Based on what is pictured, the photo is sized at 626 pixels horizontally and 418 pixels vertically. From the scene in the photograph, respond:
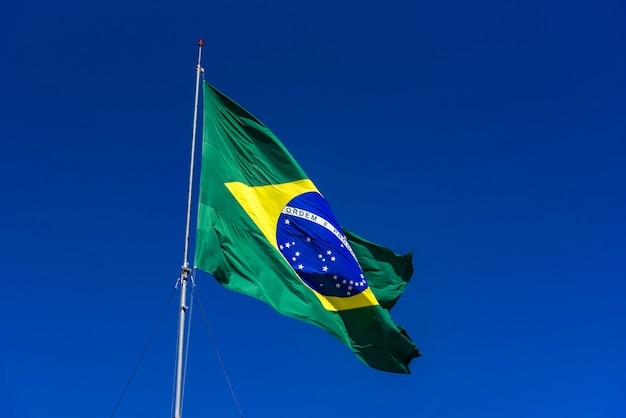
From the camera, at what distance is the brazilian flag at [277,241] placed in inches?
662

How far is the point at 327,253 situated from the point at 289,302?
7.12ft

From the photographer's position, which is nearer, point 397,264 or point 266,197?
point 266,197

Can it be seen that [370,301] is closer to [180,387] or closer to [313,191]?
[313,191]

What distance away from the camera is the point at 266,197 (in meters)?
18.4

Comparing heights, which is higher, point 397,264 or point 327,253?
point 397,264

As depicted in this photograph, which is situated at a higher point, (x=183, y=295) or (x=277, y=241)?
(x=277, y=241)

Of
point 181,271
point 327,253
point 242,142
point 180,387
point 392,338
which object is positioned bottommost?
point 180,387

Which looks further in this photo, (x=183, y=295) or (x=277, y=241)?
(x=277, y=241)

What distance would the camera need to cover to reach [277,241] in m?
18.0

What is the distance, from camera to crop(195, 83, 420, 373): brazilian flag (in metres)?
16.8

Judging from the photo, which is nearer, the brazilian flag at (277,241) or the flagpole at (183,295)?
the flagpole at (183,295)

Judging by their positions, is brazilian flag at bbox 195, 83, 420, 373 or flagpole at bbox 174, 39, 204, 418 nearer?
flagpole at bbox 174, 39, 204, 418

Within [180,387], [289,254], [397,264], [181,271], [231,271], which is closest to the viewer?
[180,387]

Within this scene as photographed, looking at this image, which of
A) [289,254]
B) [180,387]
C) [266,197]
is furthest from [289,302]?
[180,387]
